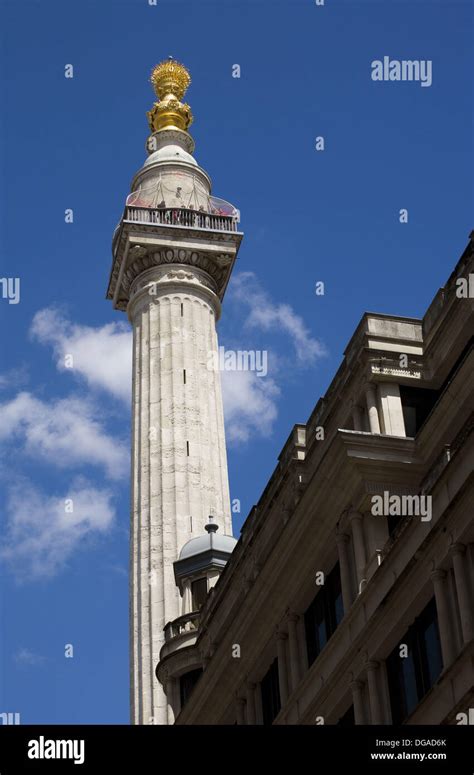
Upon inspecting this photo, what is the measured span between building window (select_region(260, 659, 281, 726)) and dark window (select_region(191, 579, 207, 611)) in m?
15.8

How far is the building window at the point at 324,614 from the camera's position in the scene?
39.7 metres

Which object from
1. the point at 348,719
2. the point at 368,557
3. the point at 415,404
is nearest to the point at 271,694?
the point at 348,719

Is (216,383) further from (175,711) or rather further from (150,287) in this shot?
(175,711)

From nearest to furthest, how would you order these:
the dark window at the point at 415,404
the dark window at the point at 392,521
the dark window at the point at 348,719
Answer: the dark window at the point at 348,719
the dark window at the point at 392,521
the dark window at the point at 415,404

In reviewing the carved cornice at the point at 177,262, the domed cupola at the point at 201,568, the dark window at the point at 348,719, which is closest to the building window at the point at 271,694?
the dark window at the point at 348,719

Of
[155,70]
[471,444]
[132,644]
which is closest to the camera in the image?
[471,444]

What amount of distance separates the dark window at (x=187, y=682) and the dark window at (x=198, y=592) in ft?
19.6

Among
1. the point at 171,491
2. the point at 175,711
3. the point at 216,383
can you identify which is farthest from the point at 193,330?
the point at 175,711

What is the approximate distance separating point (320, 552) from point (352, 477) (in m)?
2.59

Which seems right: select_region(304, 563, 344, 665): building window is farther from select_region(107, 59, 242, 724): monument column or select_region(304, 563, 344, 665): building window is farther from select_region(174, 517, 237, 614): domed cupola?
select_region(107, 59, 242, 724): monument column

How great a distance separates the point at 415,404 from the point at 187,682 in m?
16.4

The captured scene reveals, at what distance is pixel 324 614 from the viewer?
4038 cm

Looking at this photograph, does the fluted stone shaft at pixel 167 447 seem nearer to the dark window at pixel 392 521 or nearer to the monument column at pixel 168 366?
the monument column at pixel 168 366
